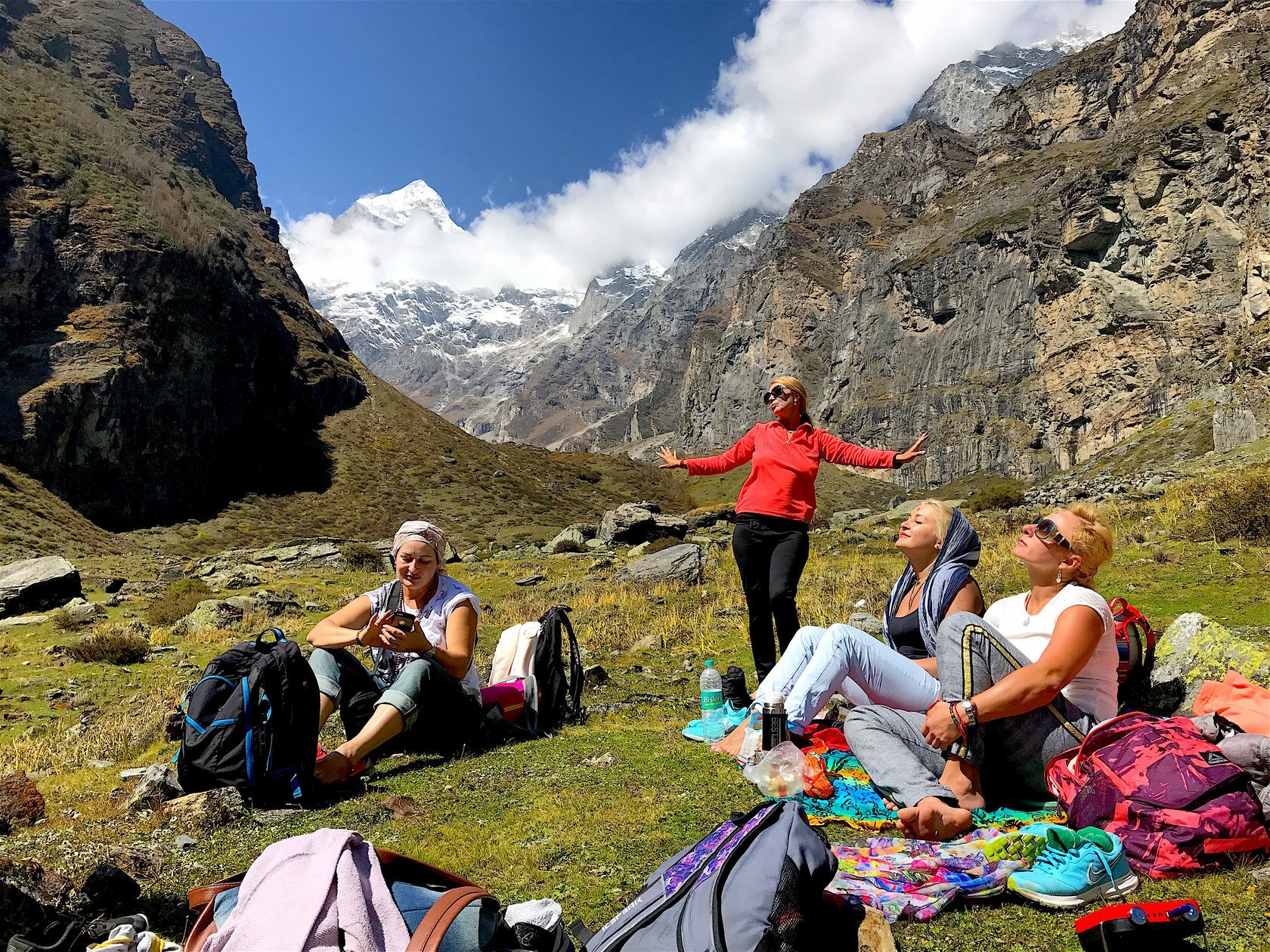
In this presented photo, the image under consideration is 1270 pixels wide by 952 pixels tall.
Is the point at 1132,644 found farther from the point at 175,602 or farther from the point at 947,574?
the point at 175,602

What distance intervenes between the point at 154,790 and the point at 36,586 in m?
15.5

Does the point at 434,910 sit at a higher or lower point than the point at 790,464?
lower

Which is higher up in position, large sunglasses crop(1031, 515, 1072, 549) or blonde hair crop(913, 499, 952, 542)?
blonde hair crop(913, 499, 952, 542)

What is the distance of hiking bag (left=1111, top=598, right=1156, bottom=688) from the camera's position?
4605 millimetres

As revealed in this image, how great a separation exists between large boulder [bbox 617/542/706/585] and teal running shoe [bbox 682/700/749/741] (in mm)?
8708

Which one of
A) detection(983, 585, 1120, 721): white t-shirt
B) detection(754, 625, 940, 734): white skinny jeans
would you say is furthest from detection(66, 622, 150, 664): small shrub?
detection(983, 585, 1120, 721): white t-shirt

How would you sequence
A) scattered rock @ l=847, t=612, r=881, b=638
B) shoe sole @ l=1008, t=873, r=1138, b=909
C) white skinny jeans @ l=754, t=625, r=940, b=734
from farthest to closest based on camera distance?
scattered rock @ l=847, t=612, r=881, b=638 → white skinny jeans @ l=754, t=625, r=940, b=734 → shoe sole @ l=1008, t=873, r=1138, b=909

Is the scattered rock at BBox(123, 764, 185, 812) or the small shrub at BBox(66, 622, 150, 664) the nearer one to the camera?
the scattered rock at BBox(123, 764, 185, 812)

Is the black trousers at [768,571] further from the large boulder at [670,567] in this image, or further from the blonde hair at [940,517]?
the large boulder at [670,567]

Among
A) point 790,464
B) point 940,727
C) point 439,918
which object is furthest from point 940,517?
point 439,918

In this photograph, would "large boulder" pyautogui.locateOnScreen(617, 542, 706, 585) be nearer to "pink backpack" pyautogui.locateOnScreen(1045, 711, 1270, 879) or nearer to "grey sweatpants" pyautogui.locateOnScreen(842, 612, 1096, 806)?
"grey sweatpants" pyautogui.locateOnScreen(842, 612, 1096, 806)

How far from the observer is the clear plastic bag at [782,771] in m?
4.06

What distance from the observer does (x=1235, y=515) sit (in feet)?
36.6

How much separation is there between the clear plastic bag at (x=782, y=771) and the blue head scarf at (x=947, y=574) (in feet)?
4.10
